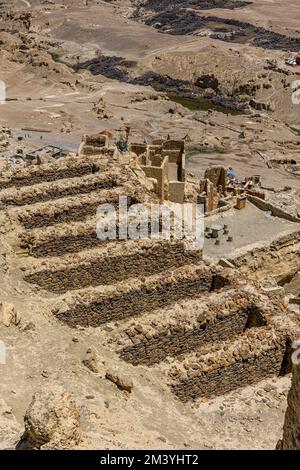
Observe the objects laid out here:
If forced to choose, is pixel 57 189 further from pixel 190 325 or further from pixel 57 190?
pixel 190 325

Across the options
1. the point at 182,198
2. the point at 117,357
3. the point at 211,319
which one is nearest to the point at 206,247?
the point at 182,198

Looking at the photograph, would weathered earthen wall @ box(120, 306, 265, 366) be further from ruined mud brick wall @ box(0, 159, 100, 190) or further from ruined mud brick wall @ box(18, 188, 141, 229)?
ruined mud brick wall @ box(0, 159, 100, 190)

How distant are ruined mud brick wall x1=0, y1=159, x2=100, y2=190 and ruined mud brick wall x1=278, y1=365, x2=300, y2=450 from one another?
14.5m

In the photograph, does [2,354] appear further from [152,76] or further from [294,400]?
[152,76]

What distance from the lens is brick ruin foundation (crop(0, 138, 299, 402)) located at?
12.9 meters

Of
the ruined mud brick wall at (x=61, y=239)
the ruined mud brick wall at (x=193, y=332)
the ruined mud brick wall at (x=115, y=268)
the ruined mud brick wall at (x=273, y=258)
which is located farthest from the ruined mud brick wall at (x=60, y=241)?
the ruined mud brick wall at (x=273, y=258)

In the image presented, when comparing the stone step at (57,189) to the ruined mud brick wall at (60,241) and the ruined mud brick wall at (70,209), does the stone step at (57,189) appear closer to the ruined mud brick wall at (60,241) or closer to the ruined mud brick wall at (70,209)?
the ruined mud brick wall at (70,209)

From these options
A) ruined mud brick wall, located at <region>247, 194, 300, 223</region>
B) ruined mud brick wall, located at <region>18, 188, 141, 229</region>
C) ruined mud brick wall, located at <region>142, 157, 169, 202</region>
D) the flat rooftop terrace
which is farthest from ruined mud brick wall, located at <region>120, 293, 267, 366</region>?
ruined mud brick wall, located at <region>247, 194, 300, 223</region>

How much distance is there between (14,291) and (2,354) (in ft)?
9.76

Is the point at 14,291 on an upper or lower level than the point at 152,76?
upper

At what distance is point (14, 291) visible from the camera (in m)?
14.3

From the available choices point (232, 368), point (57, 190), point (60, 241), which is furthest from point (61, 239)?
point (232, 368)

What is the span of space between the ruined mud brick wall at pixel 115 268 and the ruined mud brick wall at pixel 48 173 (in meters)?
6.01

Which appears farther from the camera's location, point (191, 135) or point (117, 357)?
point (191, 135)
